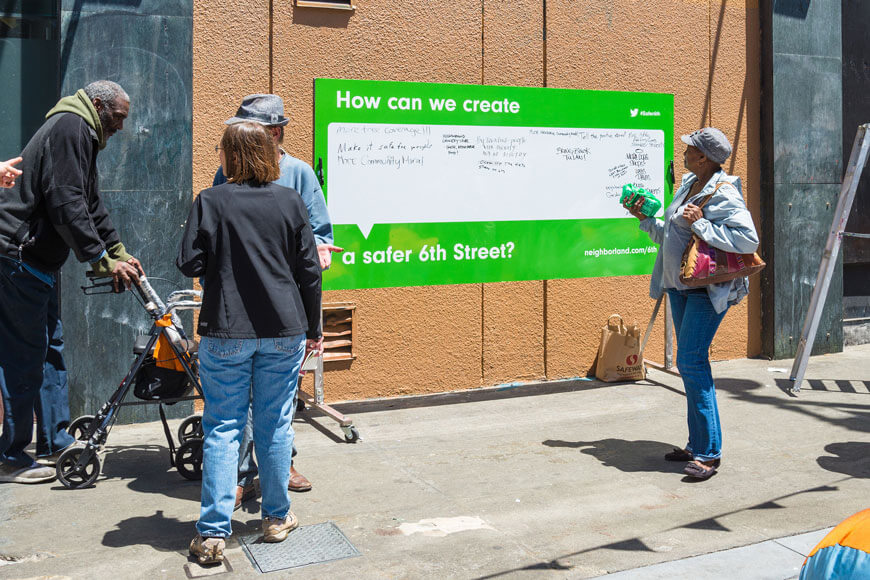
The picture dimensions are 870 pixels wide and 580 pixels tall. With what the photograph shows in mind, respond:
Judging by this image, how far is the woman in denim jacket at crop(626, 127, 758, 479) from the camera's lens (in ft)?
16.4

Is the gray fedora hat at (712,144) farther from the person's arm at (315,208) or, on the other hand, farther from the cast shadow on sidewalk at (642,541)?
the person's arm at (315,208)

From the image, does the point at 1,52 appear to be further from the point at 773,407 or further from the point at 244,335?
the point at 773,407

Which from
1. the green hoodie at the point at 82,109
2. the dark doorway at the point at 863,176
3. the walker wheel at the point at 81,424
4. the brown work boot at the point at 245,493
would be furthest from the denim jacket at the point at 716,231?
the dark doorway at the point at 863,176

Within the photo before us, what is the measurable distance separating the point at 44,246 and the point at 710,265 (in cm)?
353

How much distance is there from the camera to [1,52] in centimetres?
586

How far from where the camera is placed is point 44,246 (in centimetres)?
485

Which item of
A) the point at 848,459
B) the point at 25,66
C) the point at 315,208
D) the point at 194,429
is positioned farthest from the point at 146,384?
the point at 848,459

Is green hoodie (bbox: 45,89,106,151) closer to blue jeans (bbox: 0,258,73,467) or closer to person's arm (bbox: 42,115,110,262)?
person's arm (bbox: 42,115,110,262)

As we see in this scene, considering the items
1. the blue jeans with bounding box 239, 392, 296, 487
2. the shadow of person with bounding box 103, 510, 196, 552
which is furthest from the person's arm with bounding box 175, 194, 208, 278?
the shadow of person with bounding box 103, 510, 196, 552

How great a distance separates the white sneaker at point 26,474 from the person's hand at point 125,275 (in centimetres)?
110

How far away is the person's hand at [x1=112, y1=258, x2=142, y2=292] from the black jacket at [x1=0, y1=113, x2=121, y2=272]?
120 millimetres

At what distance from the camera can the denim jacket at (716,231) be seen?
16.3 ft

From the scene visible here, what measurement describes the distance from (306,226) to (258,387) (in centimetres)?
72

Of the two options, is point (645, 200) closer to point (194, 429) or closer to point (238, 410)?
point (238, 410)
